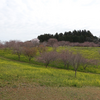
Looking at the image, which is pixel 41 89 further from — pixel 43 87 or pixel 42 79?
pixel 42 79

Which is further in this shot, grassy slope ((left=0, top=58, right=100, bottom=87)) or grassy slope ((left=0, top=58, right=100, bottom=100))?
grassy slope ((left=0, top=58, right=100, bottom=87))

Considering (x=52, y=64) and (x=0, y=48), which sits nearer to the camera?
(x=52, y=64)

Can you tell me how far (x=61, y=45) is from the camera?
184ft

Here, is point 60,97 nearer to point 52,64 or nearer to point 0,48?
point 52,64

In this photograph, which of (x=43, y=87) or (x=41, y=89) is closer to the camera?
(x=41, y=89)

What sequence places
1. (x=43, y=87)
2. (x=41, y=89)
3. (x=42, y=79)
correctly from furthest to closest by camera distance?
(x=42, y=79) → (x=43, y=87) → (x=41, y=89)

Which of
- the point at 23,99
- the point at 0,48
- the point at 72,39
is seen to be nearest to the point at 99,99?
the point at 23,99

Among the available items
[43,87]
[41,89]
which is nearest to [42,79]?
[43,87]

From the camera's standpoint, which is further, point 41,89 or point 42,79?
point 42,79

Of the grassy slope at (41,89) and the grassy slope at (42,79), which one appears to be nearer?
the grassy slope at (41,89)

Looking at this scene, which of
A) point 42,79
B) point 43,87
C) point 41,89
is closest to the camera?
point 41,89

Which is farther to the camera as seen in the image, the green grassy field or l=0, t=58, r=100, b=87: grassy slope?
l=0, t=58, r=100, b=87: grassy slope

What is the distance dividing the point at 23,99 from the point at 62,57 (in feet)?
66.1

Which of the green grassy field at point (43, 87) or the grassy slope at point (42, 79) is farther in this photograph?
the grassy slope at point (42, 79)
